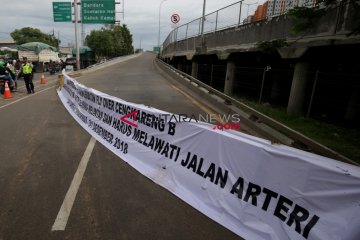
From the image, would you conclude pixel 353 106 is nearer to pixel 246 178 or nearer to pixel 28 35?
pixel 246 178

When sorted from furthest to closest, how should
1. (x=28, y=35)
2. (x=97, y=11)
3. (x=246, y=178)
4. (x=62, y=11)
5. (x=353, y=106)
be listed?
(x=28, y=35) → (x=97, y=11) → (x=62, y=11) → (x=353, y=106) → (x=246, y=178)

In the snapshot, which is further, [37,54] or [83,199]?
[37,54]

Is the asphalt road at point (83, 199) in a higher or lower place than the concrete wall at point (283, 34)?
lower

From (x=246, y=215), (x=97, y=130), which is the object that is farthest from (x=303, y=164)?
(x=97, y=130)

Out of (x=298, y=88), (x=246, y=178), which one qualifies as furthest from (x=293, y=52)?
(x=246, y=178)

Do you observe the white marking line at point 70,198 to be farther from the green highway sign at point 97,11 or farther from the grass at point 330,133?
the green highway sign at point 97,11

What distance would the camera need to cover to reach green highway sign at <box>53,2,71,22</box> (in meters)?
32.7

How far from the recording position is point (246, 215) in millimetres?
3855

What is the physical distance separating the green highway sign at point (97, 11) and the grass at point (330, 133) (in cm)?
2804

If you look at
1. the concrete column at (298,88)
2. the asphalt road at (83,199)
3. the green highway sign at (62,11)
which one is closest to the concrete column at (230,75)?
the concrete column at (298,88)

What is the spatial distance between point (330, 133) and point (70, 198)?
710 centimetres

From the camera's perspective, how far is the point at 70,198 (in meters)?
4.45

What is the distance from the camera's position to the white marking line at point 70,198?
379 cm

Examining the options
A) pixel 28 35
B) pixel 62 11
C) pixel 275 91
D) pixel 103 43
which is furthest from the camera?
pixel 28 35
